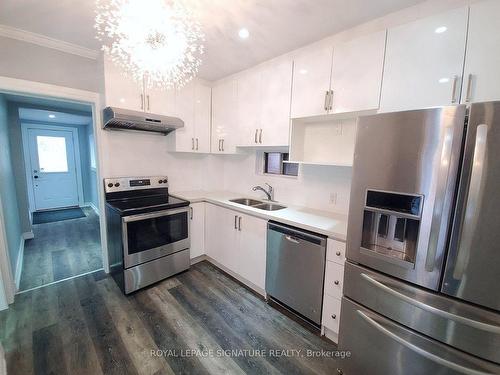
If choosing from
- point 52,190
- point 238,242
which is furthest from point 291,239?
point 52,190

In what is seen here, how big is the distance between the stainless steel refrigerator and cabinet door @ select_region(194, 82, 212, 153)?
223cm

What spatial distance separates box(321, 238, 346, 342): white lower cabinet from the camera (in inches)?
64.4

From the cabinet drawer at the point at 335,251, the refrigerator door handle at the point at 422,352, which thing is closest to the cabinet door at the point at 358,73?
the cabinet drawer at the point at 335,251

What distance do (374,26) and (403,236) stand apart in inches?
63.5

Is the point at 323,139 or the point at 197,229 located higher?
the point at 323,139

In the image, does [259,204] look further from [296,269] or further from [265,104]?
[265,104]

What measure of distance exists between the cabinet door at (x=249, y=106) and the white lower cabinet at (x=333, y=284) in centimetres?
145

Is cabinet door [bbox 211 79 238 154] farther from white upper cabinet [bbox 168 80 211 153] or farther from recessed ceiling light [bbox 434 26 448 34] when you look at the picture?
recessed ceiling light [bbox 434 26 448 34]

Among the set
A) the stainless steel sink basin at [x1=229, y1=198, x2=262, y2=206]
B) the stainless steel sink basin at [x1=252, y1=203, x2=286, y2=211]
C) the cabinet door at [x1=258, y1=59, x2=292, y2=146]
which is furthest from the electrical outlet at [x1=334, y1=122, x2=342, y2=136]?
the stainless steel sink basin at [x1=229, y1=198, x2=262, y2=206]

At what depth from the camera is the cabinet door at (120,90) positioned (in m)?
2.24

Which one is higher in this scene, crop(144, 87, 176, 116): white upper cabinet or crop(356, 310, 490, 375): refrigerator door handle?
crop(144, 87, 176, 116): white upper cabinet

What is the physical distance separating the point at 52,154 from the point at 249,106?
5.92 metres

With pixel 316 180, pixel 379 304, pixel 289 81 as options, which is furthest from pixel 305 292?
pixel 289 81

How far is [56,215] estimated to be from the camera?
5.12m
